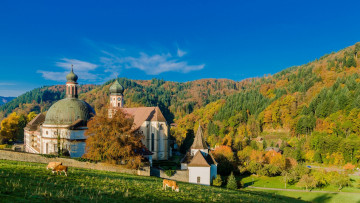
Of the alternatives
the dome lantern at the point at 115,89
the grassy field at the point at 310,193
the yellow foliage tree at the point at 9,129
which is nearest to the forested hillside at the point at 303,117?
the grassy field at the point at 310,193

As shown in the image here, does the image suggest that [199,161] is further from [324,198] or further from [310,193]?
[324,198]

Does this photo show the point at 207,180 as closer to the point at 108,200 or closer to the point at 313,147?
the point at 108,200

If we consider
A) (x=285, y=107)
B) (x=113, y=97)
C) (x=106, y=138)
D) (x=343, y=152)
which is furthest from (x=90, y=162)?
(x=285, y=107)

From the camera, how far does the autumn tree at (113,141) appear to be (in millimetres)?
31500

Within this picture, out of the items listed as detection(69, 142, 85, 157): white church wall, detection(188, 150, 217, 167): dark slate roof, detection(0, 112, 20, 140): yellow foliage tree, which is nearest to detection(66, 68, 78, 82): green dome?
detection(69, 142, 85, 157): white church wall

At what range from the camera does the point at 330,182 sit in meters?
43.4

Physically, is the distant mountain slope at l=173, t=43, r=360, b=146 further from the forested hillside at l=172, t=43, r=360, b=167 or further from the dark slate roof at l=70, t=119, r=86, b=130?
the dark slate roof at l=70, t=119, r=86, b=130

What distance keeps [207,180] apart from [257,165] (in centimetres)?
1772

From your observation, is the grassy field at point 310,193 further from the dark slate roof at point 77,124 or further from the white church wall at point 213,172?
the dark slate roof at point 77,124

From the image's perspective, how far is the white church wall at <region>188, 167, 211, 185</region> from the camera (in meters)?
39.0

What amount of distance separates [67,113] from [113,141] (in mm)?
16632

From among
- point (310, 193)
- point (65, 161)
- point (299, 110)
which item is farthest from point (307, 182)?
point (299, 110)

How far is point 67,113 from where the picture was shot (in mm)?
43750

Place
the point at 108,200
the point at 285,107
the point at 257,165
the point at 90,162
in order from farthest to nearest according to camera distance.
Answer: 1. the point at 285,107
2. the point at 257,165
3. the point at 90,162
4. the point at 108,200
